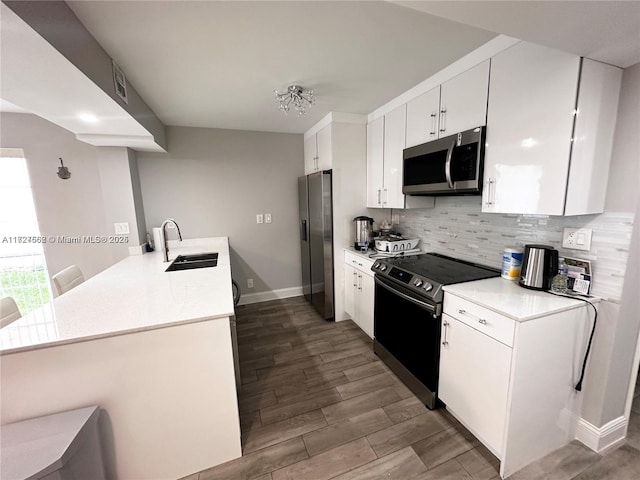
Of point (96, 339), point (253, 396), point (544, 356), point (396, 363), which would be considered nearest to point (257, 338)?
point (253, 396)

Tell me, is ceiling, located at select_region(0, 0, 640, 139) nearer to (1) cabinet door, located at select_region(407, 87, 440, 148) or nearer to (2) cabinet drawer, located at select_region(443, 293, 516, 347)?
(1) cabinet door, located at select_region(407, 87, 440, 148)

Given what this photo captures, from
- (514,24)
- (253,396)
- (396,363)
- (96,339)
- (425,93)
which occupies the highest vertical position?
(425,93)

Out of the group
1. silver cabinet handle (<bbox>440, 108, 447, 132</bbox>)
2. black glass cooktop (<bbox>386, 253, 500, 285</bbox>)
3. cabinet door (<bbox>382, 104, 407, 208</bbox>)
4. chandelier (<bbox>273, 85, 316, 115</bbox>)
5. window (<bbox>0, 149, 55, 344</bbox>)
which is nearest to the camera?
black glass cooktop (<bbox>386, 253, 500, 285</bbox>)

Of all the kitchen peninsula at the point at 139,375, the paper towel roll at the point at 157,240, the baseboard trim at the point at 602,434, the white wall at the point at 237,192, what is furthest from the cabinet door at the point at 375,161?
the paper towel roll at the point at 157,240

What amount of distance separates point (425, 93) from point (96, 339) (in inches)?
105

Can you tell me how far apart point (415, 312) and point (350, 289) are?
1121mm

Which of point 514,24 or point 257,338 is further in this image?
point 257,338

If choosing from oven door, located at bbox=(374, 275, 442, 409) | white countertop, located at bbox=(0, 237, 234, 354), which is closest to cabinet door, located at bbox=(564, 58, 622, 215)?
oven door, located at bbox=(374, 275, 442, 409)

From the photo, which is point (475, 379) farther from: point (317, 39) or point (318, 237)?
point (317, 39)

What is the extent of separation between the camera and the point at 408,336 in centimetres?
194

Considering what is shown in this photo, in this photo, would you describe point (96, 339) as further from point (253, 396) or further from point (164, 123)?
point (164, 123)

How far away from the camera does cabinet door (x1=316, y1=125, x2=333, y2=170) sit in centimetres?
287

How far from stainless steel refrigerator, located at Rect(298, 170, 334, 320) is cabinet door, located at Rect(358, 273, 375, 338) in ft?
1.46

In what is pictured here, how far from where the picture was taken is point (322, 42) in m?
1.54
